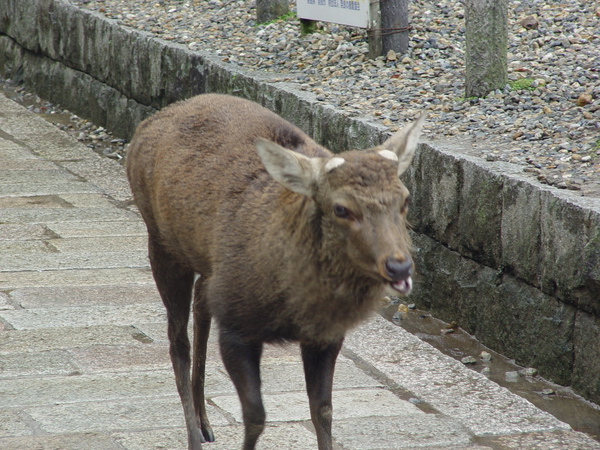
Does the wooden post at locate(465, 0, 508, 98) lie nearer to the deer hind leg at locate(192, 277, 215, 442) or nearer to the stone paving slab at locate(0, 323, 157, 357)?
the stone paving slab at locate(0, 323, 157, 357)

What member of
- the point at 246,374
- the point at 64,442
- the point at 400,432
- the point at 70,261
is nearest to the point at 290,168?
the point at 246,374

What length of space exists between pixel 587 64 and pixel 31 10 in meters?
7.99

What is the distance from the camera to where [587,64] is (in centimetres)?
671

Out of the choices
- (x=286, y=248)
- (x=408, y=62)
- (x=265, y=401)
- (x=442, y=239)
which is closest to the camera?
(x=286, y=248)

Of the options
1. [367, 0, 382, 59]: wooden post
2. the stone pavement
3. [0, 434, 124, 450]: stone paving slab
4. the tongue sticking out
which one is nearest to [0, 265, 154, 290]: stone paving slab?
the stone pavement

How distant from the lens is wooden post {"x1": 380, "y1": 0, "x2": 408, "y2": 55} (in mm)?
7750

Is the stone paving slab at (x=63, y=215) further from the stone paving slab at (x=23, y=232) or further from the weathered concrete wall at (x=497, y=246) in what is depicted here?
the weathered concrete wall at (x=497, y=246)

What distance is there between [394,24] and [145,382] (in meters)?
4.31

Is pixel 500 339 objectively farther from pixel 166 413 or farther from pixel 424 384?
pixel 166 413

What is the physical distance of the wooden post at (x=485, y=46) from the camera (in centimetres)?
652

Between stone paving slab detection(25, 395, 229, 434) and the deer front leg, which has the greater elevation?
the deer front leg

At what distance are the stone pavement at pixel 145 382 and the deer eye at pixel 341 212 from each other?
4.07 ft

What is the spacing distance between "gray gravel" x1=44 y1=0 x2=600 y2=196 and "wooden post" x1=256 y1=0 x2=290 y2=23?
119 millimetres

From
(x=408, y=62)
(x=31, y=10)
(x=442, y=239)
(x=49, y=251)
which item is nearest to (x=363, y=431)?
(x=442, y=239)
